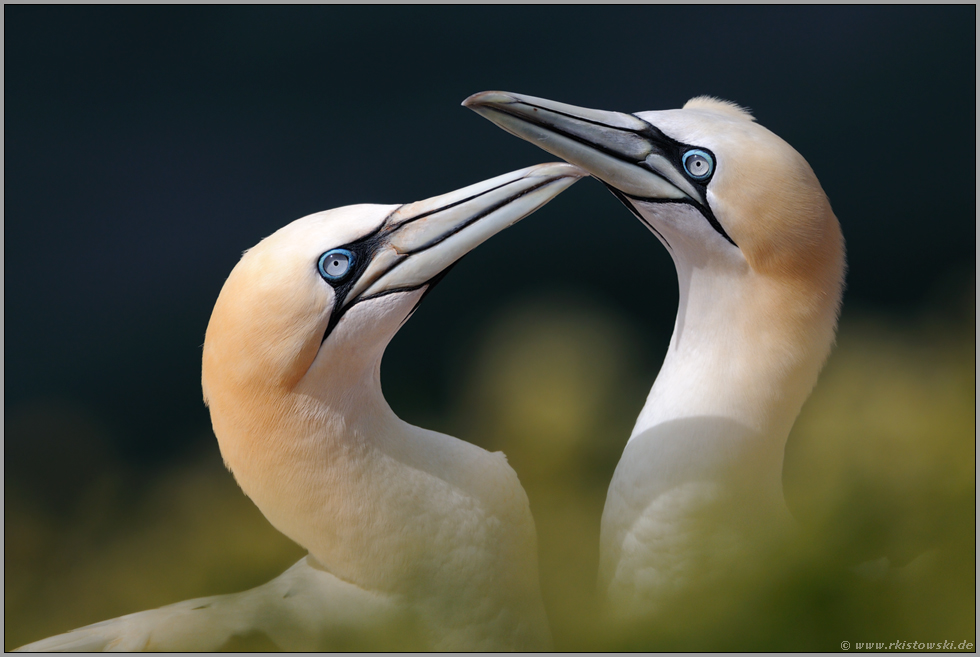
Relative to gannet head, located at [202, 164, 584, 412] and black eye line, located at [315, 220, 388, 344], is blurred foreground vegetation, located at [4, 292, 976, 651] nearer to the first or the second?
gannet head, located at [202, 164, 584, 412]

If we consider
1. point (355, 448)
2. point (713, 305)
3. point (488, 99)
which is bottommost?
point (355, 448)

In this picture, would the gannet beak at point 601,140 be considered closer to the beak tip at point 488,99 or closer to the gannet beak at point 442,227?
the beak tip at point 488,99

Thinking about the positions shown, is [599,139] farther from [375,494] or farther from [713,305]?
[375,494]

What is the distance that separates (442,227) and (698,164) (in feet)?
2.46

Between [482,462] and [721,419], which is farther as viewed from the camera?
[482,462]

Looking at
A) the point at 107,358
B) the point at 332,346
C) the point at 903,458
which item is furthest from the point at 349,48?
the point at 903,458

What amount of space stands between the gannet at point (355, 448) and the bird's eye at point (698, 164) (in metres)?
0.32

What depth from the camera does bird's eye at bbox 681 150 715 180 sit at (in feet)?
7.63

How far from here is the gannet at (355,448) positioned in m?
2.23

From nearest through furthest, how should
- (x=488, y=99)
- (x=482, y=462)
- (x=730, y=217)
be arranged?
(x=730, y=217) → (x=488, y=99) → (x=482, y=462)

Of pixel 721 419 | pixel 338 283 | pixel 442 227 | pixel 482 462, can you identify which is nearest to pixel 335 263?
pixel 338 283

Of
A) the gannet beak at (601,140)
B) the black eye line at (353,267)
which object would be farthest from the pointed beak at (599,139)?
the black eye line at (353,267)

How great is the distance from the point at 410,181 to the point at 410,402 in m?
2.13

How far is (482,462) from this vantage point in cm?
259
